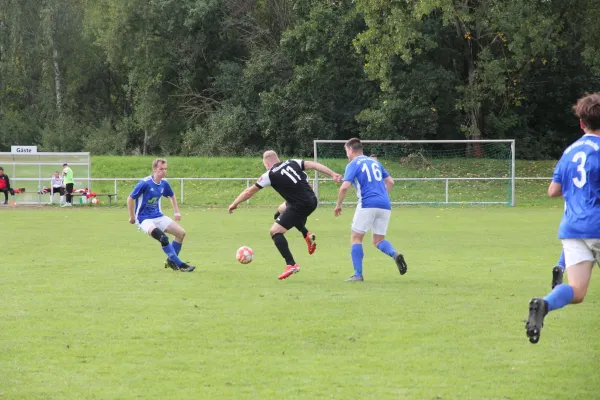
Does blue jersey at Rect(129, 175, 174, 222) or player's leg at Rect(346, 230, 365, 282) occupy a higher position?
blue jersey at Rect(129, 175, 174, 222)

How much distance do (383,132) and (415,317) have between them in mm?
31894

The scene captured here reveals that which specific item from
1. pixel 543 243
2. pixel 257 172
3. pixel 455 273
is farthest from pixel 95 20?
pixel 455 273

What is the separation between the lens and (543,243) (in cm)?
1683

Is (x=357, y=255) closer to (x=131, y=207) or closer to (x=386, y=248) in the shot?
(x=386, y=248)

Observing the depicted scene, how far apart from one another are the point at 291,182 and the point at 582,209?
6091 millimetres

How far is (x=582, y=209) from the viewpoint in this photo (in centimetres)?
593

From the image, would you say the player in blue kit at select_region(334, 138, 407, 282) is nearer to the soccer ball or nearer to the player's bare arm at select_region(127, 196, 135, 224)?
the soccer ball

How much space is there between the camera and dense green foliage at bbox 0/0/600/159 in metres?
36.0

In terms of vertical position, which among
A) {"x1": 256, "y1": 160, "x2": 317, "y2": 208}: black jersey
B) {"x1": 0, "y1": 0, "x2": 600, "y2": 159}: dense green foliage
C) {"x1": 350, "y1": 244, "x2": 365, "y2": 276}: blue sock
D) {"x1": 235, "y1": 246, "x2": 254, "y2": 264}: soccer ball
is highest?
{"x1": 0, "y1": 0, "x2": 600, "y2": 159}: dense green foliage

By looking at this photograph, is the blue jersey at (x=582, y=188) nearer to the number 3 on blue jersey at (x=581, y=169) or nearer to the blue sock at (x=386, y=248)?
the number 3 on blue jersey at (x=581, y=169)

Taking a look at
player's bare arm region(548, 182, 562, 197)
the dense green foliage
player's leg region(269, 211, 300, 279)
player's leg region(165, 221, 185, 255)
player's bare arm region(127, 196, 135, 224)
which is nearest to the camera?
player's bare arm region(548, 182, 562, 197)

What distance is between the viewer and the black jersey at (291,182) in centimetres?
1165

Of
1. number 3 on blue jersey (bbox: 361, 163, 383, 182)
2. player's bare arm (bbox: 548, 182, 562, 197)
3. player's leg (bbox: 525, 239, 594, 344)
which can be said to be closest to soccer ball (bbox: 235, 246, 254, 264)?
number 3 on blue jersey (bbox: 361, 163, 383, 182)

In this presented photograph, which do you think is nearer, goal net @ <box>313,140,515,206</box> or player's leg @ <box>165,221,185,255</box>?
player's leg @ <box>165,221,185,255</box>
